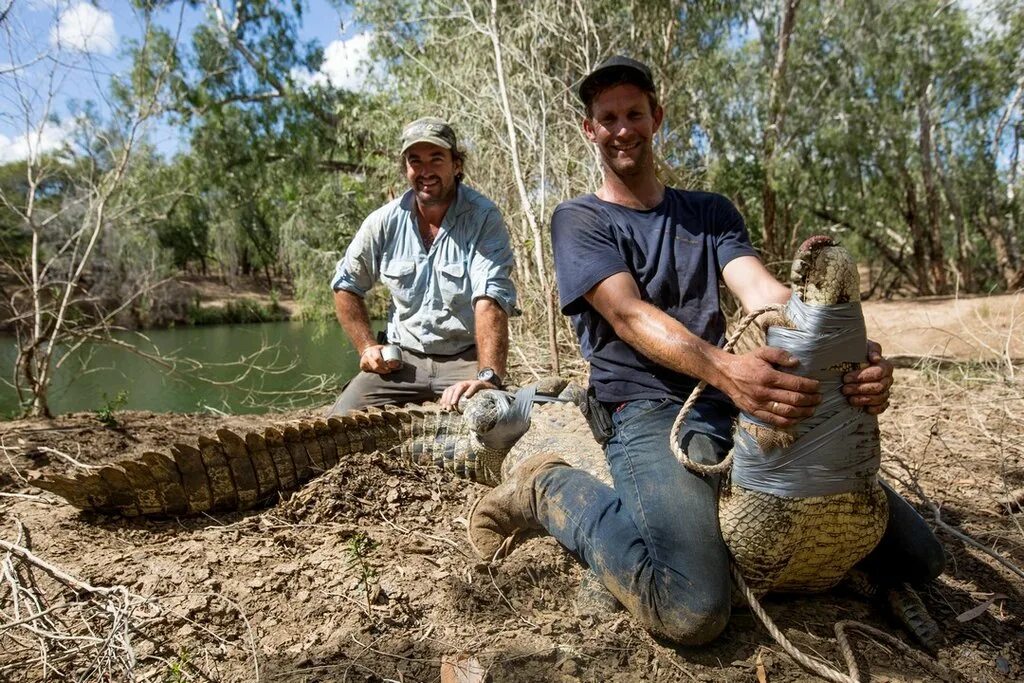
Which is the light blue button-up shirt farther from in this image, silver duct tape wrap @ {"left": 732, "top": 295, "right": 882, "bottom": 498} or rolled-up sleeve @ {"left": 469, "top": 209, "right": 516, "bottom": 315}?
silver duct tape wrap @ {"left": 732, "top": 295, "right": 882, "bottom": 498}

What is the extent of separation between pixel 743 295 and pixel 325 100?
13.3 metres

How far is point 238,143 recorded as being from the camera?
44.5ft

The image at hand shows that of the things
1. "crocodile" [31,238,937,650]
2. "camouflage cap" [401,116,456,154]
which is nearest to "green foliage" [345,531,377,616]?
"crocodile" [31,238,937,650]

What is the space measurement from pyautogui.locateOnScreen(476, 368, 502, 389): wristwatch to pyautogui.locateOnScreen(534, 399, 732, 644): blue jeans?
35.8 inches

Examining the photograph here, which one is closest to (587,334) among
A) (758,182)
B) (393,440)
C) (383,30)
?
(393,440)

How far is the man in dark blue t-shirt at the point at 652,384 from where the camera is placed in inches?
59.6

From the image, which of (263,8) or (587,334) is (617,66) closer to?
(587,334)

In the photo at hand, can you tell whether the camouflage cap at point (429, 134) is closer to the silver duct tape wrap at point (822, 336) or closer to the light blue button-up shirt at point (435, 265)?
the light blue button-up shirt at point (435, 265)

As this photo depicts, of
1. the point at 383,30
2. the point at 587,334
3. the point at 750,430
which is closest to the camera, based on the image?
the point at 750,430

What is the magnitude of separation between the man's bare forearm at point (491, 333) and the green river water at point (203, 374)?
2.57 metres

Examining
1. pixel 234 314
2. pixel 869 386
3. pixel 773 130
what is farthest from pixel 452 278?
pixel 234 314

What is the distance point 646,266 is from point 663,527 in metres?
0.75

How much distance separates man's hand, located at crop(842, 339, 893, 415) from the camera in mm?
1395

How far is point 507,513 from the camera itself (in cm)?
201
